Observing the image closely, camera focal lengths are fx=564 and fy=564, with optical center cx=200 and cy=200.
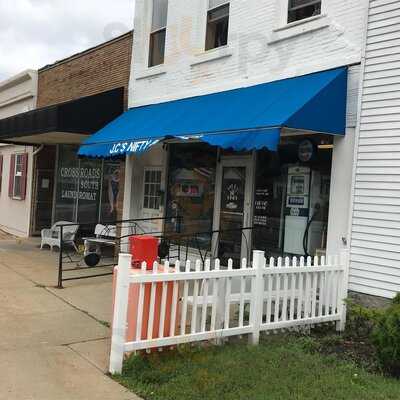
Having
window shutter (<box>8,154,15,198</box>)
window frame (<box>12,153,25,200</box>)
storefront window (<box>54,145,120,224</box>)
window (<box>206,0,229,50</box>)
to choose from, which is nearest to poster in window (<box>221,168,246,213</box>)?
window (<box>206,0,229,50</box>)

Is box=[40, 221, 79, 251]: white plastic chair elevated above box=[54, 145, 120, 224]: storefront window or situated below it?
below

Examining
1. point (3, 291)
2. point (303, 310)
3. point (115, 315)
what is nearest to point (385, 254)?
point (303, 310)

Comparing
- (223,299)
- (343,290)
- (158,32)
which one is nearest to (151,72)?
(158,32)

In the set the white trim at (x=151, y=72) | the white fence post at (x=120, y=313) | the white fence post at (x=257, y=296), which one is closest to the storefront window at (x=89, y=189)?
the white trim at (x=151, y=72)

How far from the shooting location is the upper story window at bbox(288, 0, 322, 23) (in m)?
8.17

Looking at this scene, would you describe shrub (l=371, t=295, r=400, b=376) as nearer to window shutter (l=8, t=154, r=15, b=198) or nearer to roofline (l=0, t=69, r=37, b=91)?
roofline (l=0, t=69, r=37, b=91)

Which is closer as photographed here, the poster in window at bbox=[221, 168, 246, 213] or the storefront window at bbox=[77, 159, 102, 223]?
the poster in window at bbox=[221, 168, 246, 213]

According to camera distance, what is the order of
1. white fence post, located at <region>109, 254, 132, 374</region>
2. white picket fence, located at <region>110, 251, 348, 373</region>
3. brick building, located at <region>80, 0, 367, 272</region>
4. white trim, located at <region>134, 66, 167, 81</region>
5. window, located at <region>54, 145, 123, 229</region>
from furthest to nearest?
window, located at <region>54, 145, 123, 229</region> → white trim, located at <region>134, 66, 167, 81</region> → brick building, located at <region>80, 0, 367, 272</region> → white picket fence, located at <region>110, 251, 348, 373</region> → white fence post, located at <region>109, 254, 132, 374</region>

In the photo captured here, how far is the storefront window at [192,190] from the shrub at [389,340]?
5.32 metres

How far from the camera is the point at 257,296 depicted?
5.86 m

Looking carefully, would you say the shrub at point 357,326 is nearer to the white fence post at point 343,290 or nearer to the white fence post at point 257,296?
the white fence post at point 343,290

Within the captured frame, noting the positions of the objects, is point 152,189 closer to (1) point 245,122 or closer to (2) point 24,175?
(1) point 245,122

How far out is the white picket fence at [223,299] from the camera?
199 inches

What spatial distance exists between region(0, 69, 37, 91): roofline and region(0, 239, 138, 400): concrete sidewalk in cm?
851
